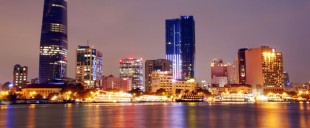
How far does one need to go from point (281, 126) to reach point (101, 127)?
2570 cm

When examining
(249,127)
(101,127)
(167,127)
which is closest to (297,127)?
(249,127)

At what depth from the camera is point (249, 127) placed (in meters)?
53.7

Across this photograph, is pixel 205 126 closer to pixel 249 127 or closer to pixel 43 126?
pixel 249 127

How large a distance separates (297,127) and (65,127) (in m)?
32.4

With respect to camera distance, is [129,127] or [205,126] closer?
[129,127]

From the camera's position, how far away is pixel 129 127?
5225 centimetres

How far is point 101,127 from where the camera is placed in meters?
53.1

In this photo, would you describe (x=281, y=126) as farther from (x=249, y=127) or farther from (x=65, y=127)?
(x=65, y=127)

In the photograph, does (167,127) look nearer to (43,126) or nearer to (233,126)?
(233,126)

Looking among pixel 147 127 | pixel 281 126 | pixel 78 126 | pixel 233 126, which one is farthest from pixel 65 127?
pixel 281 126

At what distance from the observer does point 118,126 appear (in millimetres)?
53969

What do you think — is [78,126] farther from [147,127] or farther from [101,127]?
[147,127]

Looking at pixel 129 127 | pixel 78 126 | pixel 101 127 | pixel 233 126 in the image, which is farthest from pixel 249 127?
pixel 78 126

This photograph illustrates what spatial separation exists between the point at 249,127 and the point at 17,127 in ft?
107
